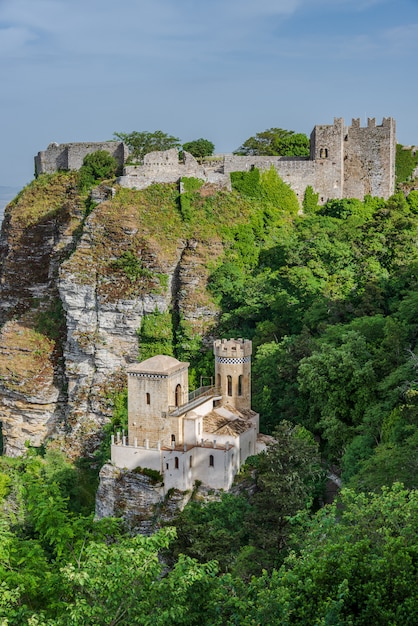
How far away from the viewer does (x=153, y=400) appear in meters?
29.1

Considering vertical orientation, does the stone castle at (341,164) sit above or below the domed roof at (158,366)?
above

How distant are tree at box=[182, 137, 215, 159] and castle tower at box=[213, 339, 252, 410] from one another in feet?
76.1

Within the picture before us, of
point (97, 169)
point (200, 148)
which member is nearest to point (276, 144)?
point (200, 148)

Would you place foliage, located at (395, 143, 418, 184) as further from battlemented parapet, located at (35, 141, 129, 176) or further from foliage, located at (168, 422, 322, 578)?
foliage, located at (168, 422, 322, 578)

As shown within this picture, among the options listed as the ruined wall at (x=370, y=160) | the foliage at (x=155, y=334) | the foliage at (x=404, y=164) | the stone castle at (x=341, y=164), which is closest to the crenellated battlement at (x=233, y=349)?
the foliage at (x=155, y=334)

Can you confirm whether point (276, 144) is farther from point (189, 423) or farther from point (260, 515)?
point (260, 515)

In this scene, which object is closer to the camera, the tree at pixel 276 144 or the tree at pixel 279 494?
the tree at pixel 279 494

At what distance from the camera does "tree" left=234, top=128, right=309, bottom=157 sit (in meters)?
49.6

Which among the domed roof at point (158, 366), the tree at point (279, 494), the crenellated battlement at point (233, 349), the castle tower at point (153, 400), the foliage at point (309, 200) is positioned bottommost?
the tree at point (279, 494)

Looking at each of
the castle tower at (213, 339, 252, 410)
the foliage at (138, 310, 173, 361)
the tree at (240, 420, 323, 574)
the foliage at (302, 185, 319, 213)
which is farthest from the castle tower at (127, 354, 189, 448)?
the foliage at (302, 185, 319, 213)

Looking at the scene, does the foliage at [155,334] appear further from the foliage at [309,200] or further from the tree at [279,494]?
the tree at [279,494]

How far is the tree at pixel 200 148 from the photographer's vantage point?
5142 centimetres

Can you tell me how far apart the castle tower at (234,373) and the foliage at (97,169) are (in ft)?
56.8

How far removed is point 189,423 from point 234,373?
3.19m
